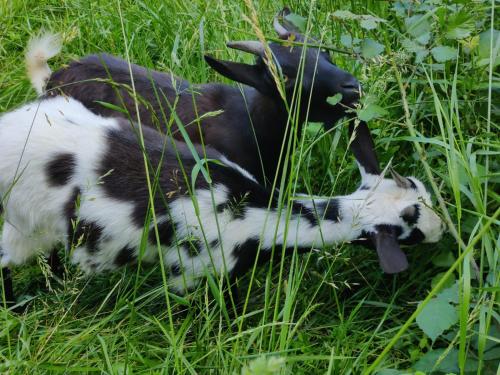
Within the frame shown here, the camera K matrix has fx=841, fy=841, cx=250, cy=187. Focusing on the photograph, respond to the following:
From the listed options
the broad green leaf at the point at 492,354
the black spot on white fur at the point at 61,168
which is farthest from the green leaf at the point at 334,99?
the broad green leaf at the point at 492,354

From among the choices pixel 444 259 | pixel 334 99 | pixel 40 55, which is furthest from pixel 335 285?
pixel 40 55

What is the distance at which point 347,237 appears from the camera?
318cm

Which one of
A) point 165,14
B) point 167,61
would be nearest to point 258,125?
point 167,61

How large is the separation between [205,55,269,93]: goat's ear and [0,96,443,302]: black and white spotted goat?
47 cm

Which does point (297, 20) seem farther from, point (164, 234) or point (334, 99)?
point (164, 234)

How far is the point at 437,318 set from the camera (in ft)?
8.19

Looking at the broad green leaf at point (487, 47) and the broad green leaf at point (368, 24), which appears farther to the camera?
the broad green leaf at point (487, 47)

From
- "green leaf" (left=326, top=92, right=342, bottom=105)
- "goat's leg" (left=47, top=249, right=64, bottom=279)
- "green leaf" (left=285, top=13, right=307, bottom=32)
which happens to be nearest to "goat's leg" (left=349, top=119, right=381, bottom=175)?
"green leaf" (left=326, top=92, right=342, bottom=105)

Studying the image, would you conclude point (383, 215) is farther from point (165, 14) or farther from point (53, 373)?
point (165, 14)

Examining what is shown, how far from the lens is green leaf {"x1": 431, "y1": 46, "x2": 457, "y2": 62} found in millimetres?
3125

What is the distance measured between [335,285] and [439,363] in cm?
44

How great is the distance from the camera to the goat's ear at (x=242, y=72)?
3.55 meters

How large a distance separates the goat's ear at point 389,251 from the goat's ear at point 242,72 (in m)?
0.97

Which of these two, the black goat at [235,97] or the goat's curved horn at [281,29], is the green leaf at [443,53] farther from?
the goat's curved horn at [281,29]
